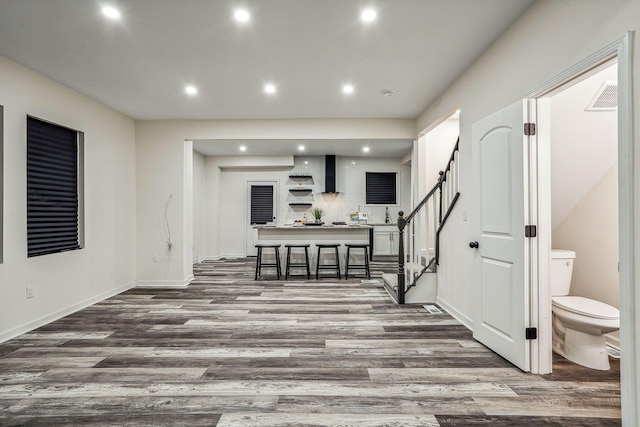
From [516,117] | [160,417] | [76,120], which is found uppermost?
[76,120]

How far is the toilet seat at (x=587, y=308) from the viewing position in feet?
7.41

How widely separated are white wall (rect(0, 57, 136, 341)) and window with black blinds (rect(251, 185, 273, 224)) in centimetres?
343

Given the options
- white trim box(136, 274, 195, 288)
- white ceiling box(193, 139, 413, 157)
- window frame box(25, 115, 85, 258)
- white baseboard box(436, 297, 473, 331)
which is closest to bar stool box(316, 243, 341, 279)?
white baseboard box(436, 297, 473, 331)

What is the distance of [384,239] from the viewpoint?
7754 mm

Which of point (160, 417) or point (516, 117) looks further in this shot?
point (516, 117)

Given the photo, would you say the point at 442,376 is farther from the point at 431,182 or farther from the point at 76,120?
the point at 76,120

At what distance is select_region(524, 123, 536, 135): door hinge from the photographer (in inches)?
90.7

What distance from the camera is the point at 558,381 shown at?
2203 millimetres

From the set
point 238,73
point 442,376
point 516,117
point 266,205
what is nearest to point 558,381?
point 442,376

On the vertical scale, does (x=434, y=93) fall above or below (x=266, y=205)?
above

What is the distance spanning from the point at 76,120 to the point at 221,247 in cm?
481

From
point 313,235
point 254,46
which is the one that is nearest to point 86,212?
point 254,46

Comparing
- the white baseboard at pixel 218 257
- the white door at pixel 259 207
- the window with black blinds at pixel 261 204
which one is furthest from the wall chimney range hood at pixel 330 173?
the white baseboard at pixel 218 257

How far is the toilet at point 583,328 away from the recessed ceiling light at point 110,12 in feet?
12.3
